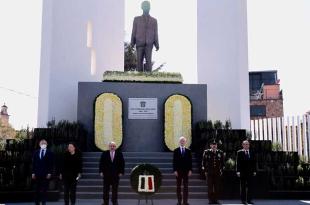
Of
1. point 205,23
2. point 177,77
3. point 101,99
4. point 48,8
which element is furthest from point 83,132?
point 205,23

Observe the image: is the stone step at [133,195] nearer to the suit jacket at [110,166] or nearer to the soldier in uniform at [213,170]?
the soldier in uniform at [213,170]

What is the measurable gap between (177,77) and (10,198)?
894 cm

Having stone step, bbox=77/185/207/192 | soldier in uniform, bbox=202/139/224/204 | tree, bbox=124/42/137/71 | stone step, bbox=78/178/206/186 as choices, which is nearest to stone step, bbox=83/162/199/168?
stone step, bbox=78/178/206/186

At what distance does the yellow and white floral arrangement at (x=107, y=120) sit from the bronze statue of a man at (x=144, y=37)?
2.37 m

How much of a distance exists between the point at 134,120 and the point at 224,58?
5.45 m

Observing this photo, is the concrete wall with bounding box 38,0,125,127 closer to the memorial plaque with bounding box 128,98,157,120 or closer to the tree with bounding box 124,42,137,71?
the memorial plaque with bounding box 128,98,157,120

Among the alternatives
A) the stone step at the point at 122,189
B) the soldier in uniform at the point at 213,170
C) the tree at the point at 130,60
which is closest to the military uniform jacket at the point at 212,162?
the soldier in uniform at the point at 213,170

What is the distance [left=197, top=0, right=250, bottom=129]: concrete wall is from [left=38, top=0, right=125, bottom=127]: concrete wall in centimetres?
470

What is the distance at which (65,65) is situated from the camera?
20.3m

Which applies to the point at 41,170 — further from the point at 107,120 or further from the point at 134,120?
the point at 134,120

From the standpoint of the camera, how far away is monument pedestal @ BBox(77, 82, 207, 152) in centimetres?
1833

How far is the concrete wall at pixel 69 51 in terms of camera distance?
63.9 feet

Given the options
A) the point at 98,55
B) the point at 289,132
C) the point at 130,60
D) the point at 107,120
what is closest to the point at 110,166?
the point at 107,120

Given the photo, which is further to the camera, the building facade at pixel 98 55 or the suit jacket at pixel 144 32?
the suit jacket at pixel 144 32
